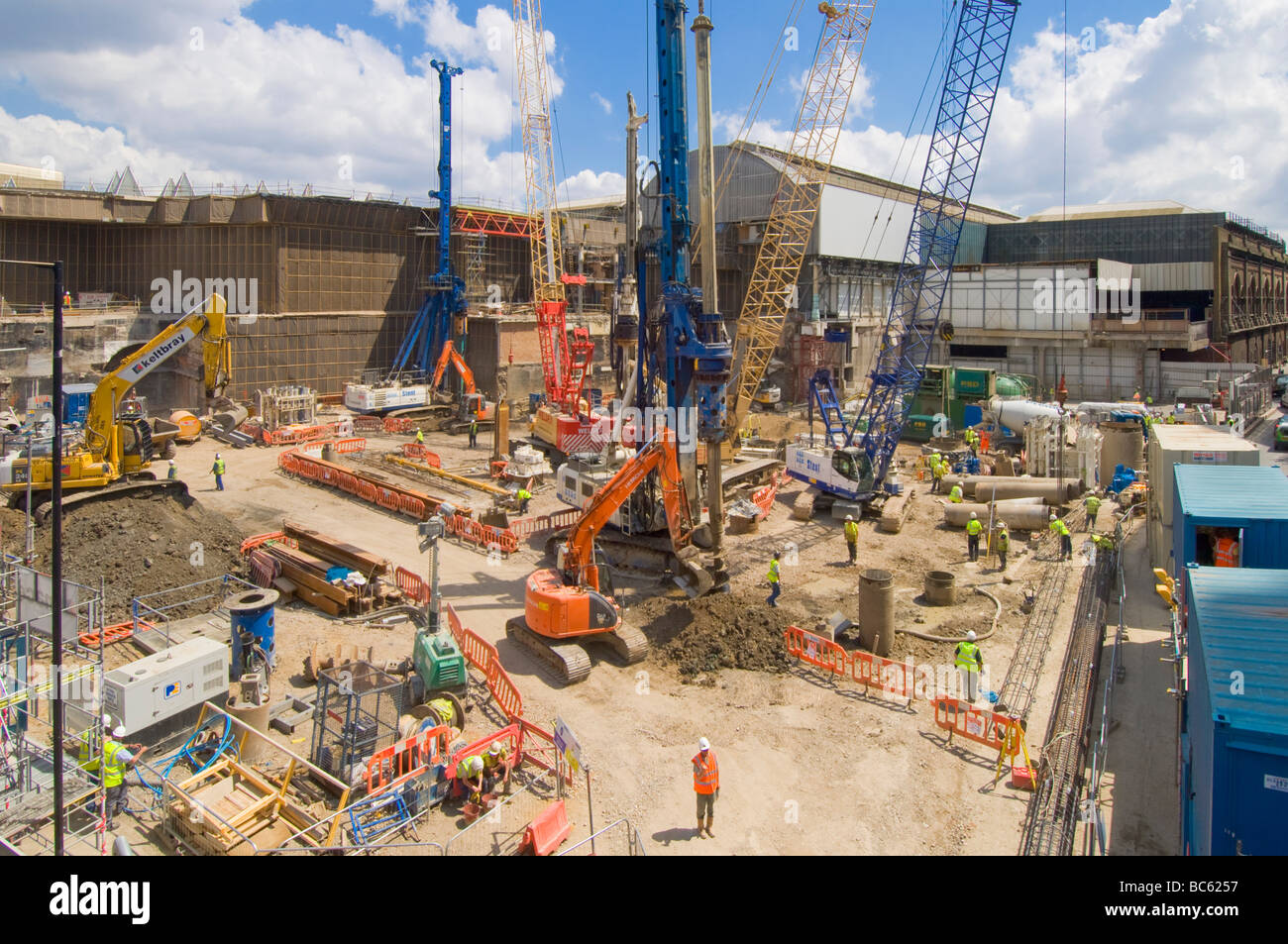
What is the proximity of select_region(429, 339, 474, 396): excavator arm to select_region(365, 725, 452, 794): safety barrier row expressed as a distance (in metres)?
35.8

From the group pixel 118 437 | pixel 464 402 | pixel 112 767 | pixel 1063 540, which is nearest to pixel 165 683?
pixel 112 767

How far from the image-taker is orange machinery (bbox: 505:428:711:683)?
16609mm

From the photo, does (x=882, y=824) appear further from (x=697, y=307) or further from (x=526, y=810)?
(x=697, y=307)

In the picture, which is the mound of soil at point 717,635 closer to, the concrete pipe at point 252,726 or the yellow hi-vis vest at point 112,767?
the concrete pipe at point 252,726

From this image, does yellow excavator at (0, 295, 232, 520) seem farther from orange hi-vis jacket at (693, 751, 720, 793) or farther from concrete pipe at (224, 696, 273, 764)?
orange hi-vis jacket at (693, 751, 720, 793)

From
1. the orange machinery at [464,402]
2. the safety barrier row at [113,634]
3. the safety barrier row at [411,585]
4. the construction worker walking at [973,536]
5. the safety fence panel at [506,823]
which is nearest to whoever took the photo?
the safety fence panel at [506,823]

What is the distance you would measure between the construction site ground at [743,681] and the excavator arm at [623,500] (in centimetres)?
168

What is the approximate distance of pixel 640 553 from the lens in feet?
73.3

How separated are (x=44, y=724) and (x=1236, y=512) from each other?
2009 centimetres

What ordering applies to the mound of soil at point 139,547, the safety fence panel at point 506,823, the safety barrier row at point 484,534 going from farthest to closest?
the safety barrier row at point 484,534 < the mound of soil at point 139,547 < the safety fence panel at point 506,823

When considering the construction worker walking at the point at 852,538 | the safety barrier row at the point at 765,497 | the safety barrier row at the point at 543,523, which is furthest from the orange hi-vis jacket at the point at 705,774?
the safety barrier row at the point at 765,497

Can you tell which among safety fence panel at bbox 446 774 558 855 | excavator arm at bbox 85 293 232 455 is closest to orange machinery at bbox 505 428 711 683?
safety fence panel at bbox 446 774 558 855

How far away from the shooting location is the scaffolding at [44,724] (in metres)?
10.4

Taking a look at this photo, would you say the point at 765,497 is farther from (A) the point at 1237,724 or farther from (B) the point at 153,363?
(A) the point at 1237,724
